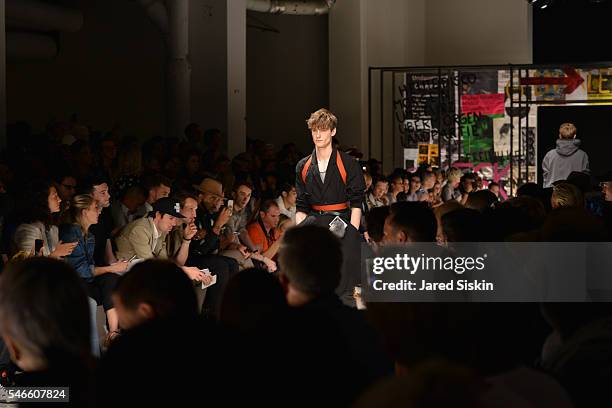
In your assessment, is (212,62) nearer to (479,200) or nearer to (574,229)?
(479,200)

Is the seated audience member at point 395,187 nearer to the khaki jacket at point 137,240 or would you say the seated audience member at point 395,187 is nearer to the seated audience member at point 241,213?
the seated audience member at point 241,213

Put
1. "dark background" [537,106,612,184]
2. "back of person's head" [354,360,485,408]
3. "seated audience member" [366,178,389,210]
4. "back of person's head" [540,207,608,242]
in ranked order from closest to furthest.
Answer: "back of person's head" [354,360,485,408] → "back of person's head" [540,207,608,242] → "seated audience member" [366,178,389,210] → "dark background" [537,106,612,184]

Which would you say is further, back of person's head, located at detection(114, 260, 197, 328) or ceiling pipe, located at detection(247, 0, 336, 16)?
ceiling pipe, located at detection(247, 0, 336, 16)

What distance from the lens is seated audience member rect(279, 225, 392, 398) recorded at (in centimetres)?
252

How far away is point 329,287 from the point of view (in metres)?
2.59

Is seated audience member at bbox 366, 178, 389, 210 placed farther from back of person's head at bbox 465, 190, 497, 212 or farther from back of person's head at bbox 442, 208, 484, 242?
back of person's head at bbox 442, 208, 484, 242

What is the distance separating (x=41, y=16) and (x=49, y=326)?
8.55 meters

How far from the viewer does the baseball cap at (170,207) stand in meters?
5.59

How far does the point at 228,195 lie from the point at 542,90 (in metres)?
→ 5.52

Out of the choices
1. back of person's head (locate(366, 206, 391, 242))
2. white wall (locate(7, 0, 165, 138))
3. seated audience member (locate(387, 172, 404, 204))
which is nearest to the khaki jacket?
back of person's head (locate(366, 206, 391, 242))

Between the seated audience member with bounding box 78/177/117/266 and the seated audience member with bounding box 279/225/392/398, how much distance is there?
308cm

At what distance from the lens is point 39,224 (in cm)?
487

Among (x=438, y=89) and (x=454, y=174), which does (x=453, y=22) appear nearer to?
(x=438, y=89)

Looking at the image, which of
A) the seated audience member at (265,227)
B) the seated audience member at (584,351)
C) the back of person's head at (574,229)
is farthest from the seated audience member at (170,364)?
the seated audience member at (265,227)
